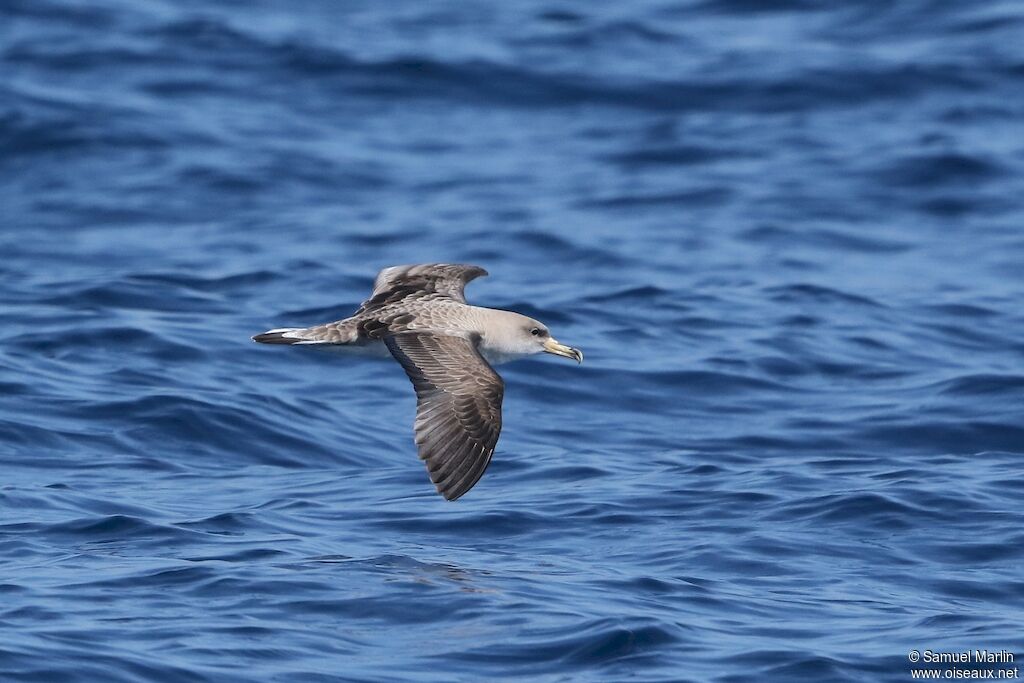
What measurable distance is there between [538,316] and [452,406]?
15.1 feet

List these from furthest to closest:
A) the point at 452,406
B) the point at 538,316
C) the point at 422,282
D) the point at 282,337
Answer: the point at 538,316 → the point at 422,282 → the point at 282,337 → the point at 452,406

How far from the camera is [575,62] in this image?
17.8m

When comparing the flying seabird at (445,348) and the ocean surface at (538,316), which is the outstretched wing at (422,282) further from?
the ocean surface at (538,316)

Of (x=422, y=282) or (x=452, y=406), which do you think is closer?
(x=452, y=406)

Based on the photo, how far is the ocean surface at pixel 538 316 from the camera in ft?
21.7

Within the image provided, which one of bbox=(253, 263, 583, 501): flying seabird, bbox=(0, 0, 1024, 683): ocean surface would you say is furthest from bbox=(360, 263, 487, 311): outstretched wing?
bbox=(0, 0, 1024, 683): ocean surface

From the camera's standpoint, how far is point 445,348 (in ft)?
25.8

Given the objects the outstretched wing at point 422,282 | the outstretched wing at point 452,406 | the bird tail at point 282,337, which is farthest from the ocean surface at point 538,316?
the outstretched wing at point 422,282

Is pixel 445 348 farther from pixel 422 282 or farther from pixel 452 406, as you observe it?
pixel 422 282

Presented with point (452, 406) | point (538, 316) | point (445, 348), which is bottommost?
point (538, 316)

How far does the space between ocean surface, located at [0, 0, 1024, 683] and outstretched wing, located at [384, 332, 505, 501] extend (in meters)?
0.42

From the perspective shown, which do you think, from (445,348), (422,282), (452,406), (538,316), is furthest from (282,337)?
(538,316)

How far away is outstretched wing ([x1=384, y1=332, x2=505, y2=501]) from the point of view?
732cm

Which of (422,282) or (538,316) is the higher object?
(422,282)
